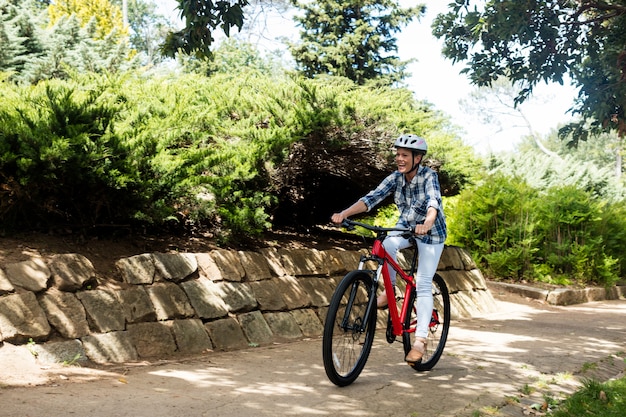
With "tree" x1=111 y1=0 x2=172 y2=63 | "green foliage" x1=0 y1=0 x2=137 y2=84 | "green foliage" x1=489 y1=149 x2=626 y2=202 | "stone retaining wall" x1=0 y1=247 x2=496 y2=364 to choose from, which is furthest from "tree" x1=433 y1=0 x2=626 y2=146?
"tree" x1=111 y1=0 x2=172 y2=63

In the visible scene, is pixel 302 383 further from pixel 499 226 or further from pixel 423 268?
pixel 499 226

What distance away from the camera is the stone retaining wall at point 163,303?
5.25 m

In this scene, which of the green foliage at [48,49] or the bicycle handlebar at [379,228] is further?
the green foliage at [48,49]

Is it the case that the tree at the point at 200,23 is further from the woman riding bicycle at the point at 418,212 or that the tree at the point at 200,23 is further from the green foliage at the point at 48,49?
the green foliage at the point at 48,49

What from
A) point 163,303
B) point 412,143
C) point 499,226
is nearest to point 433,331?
point 412,143

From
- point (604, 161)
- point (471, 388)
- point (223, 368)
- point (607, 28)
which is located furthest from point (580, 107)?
point (604, 161)

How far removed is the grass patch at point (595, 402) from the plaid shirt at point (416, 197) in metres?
1.58

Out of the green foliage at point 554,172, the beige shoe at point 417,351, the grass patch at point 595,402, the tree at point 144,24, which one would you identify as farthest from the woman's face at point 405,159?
the tree at point 144,24

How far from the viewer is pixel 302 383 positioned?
5.03 metres

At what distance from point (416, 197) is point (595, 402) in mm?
2054

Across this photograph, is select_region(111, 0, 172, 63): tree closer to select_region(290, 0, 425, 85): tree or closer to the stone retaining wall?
select_region(290, 0, 425, 85): tree

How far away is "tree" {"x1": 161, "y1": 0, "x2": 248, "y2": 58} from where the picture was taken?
673cm

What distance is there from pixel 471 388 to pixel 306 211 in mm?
5546

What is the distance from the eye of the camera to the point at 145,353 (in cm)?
575
